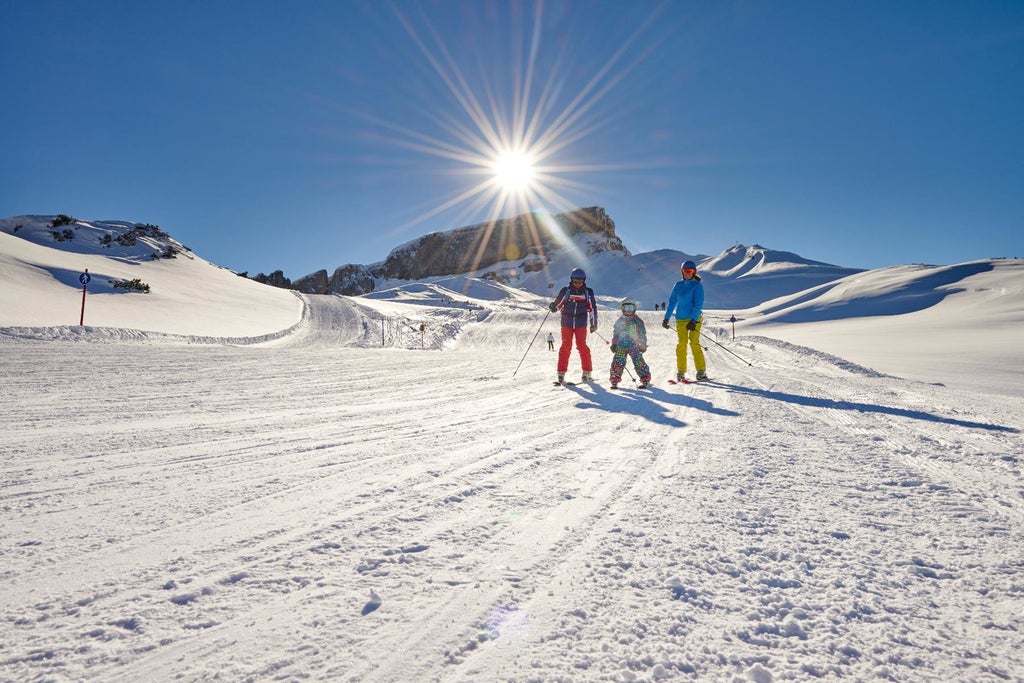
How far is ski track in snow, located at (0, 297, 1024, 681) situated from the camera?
1.48m

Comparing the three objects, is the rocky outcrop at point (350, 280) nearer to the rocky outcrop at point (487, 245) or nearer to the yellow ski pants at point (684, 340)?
the rocky outcrop at point (487, 245)

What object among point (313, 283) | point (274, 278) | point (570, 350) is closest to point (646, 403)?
point (570, 350)

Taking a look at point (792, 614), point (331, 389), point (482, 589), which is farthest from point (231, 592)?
point (331, 389)

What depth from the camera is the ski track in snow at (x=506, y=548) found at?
1484mm

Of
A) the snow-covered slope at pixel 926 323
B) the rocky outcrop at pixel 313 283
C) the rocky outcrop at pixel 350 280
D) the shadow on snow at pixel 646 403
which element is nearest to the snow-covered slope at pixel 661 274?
the rocky outcrop at pixel 350 280

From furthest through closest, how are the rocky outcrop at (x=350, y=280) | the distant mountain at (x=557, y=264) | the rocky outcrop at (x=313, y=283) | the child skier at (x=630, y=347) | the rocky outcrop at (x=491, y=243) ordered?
the rocky outcrop at (x=491, y=243)
the rocky outcrop at (x=350, y=280)
the rocky outcrop at (x=313, y=283)
the distant mountain at (x=557, y=264)
the child skier at (x=630, y=347)

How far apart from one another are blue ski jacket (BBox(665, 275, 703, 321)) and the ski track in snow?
14.4 ft

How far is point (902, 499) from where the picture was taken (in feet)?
8.77

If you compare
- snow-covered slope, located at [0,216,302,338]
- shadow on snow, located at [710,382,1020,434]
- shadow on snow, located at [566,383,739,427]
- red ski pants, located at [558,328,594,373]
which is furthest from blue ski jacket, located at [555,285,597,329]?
snow-covered slope, located at [0,216,302,338]

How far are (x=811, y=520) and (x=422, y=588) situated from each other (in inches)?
78.0

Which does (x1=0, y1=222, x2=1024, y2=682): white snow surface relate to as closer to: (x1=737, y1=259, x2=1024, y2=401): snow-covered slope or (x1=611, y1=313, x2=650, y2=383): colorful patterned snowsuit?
(x1=611, y1=313, x2=650, y2=383): colorful patterned snowsuit

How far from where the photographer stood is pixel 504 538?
7.38 feet

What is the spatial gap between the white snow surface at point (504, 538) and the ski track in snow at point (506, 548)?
0.04ft

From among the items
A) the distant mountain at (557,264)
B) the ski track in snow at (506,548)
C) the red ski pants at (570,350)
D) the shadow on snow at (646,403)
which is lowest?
the ski track in snow at (506,548)
